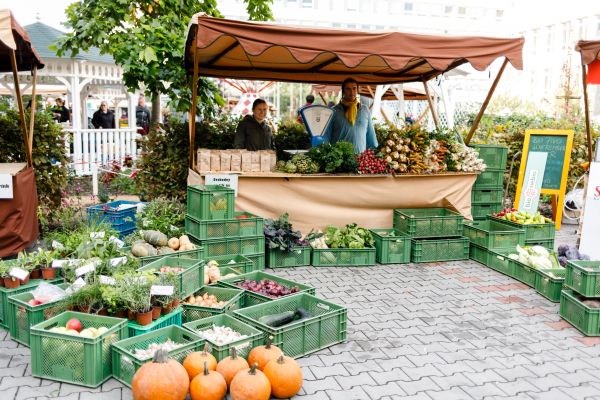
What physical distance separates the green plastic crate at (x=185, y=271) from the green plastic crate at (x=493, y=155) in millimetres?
5476

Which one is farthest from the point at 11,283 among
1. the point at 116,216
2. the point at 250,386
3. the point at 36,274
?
the point at 116,216

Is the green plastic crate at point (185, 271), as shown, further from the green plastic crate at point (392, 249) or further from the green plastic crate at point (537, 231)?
the green plastic crate at point (537, 231)

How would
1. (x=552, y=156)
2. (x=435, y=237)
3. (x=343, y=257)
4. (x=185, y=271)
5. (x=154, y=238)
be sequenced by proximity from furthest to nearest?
(x=552, y=156), (x=435, y=237), (x=343, y=257), (x=154, y=238), (x=185, y=271)

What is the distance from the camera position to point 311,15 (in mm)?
36125

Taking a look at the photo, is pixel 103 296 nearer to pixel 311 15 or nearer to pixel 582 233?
pixel 582 233

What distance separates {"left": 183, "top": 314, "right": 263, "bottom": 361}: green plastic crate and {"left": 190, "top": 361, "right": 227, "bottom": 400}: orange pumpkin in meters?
0.35

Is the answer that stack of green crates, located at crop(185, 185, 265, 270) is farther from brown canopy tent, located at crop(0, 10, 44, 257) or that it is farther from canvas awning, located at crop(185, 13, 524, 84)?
brown canopy tent, located at crop(0, 10, 44, 257)

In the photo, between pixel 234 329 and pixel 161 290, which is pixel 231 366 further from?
pixel 161 290

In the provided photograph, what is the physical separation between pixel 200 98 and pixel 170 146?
1.38 meters

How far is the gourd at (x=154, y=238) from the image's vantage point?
20.9ft

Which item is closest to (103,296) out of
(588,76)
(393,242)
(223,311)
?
(223,311)

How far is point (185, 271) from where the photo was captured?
5016 millimetres

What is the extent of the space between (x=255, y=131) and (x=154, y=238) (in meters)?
2.92

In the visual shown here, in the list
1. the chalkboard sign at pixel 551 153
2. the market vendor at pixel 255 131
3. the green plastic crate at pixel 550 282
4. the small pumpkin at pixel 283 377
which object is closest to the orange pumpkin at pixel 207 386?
the small pumpkin at pixel 283 377
